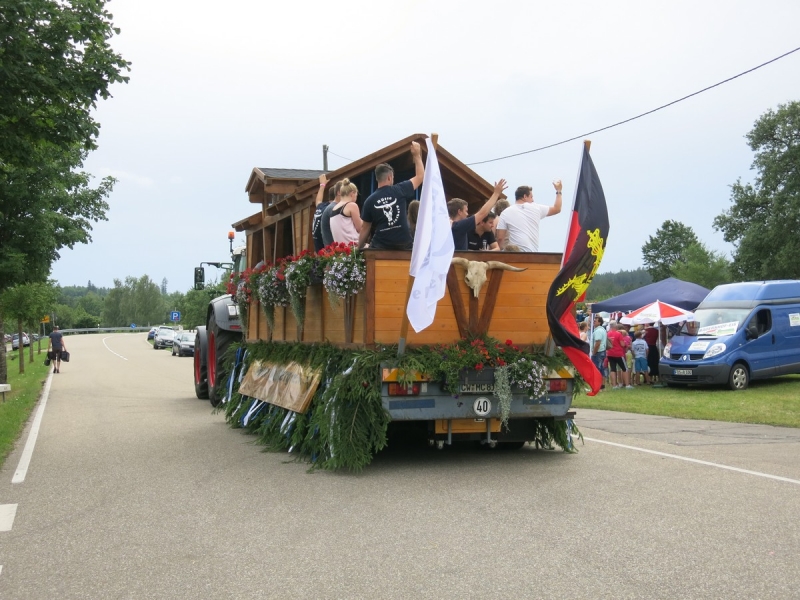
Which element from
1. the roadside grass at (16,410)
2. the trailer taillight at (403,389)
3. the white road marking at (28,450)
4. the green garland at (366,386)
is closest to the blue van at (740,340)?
the green garland at (366,386)

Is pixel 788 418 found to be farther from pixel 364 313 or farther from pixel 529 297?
pixel 364 313

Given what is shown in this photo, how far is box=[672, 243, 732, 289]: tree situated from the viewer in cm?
7756

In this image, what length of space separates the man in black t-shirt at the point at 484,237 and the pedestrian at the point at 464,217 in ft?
2.62

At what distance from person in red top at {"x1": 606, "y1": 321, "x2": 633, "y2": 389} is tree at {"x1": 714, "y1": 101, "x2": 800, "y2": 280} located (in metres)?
28.7

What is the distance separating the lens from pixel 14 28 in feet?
33.6

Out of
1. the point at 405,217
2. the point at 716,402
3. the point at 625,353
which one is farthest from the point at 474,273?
the point at 625,353

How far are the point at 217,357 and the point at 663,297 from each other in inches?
550

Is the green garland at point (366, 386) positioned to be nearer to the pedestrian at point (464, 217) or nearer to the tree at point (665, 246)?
the pedestrian at point (464, 217)

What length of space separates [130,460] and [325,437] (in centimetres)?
254

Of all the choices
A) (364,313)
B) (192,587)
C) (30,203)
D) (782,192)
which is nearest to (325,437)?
(364,313)

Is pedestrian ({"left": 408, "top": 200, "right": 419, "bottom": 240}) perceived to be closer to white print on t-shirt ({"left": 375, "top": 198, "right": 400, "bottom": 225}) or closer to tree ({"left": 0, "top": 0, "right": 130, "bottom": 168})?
white print on t-shirt ({"left": 375, "top": 198, "right": 400, "bottom": 225})

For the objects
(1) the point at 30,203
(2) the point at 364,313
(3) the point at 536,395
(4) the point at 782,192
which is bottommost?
(3) the point at 536,395

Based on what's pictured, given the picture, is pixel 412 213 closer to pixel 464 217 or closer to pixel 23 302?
pixel 464 217

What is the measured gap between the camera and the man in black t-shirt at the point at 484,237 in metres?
9.92
